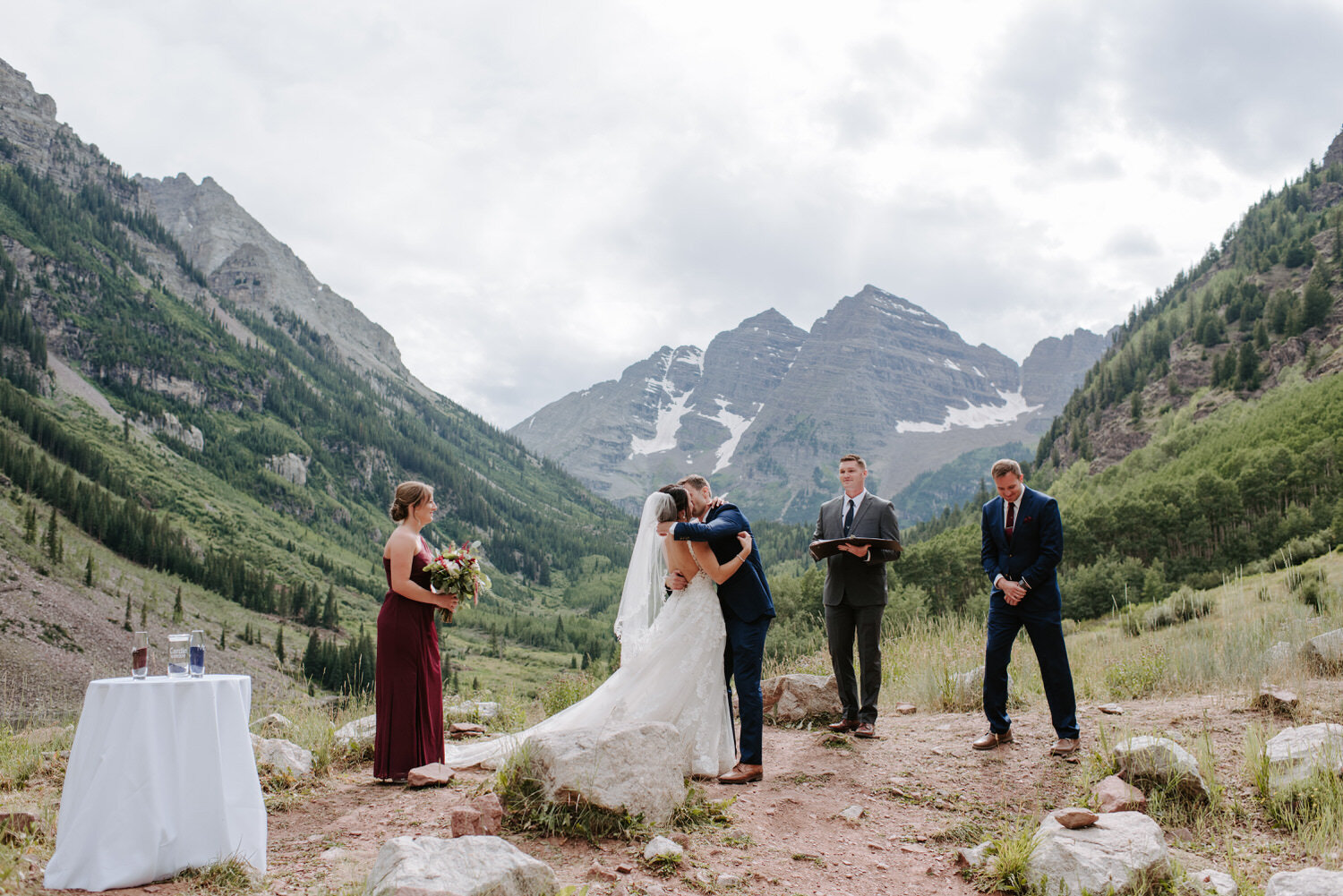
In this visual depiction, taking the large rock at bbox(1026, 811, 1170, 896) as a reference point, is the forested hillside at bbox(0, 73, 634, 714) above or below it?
above

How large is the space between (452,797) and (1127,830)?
4676 mm

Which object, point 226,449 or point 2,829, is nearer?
point 2,829

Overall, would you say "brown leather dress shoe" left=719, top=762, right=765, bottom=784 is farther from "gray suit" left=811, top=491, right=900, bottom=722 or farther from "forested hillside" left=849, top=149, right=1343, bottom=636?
"forested hillside" left=849, top=149, right=1343, bottom=636

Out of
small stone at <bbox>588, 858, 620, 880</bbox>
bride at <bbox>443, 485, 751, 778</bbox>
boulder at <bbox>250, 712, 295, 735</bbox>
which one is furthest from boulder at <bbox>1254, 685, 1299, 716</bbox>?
boulder at <bbox>250, 712, 295, 735</bbox>

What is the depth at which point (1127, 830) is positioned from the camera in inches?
169

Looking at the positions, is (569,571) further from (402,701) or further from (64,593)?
(402,701)

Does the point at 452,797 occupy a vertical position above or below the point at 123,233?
below

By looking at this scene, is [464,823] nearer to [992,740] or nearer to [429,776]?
[429,776]

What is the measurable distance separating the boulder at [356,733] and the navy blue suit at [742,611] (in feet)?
12.3

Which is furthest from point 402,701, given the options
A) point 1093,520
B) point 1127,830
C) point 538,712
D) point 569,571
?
point 569,571

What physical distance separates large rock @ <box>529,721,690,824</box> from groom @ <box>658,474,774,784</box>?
1.13 metres

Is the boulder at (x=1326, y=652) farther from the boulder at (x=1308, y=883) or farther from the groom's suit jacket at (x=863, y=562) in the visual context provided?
the boulder at (x=1308, y=883)

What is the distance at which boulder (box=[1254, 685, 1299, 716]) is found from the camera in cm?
686

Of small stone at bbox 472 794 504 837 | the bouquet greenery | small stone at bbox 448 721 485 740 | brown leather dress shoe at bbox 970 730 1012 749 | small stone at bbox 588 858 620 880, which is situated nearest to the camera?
small stone at bbox 588 858 620 880
